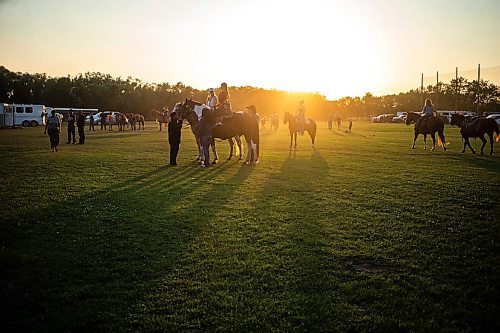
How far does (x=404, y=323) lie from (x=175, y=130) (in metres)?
12.4

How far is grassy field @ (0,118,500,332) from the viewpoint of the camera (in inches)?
161

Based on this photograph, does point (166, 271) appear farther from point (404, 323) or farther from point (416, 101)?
point (416, 101)

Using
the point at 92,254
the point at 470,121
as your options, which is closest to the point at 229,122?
the point at 92,254

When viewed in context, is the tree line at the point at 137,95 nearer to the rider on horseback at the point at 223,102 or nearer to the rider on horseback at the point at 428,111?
the rider on horseback at the point at 428,111

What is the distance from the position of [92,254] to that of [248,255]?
2392 millimetres

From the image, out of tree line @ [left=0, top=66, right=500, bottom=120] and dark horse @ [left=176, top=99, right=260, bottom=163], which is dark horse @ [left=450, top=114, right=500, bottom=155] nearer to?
dark horse @ [left=176, top=99, right=260, bottom=163]

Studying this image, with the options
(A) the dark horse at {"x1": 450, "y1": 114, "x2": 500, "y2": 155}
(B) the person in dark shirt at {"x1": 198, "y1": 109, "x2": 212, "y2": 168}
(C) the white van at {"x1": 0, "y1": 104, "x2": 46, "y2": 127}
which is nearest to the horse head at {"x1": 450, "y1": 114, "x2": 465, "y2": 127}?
(A) the dark horse at {"x1": 450, "y1": 114, "x2": 500, "y2": 155}

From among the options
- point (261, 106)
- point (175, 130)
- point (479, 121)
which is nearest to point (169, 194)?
point (175, 130)

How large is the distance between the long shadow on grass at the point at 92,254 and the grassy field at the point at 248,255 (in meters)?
0.02

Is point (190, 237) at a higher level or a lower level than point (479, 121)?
lower

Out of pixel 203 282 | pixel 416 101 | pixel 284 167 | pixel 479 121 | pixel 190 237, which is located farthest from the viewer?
pixel 416 101

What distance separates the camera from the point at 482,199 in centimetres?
930

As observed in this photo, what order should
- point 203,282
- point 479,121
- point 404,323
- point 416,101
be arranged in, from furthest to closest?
point 416,101, point 479,121, point 203,282, point 404,323

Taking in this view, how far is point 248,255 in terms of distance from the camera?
18.9 ft
